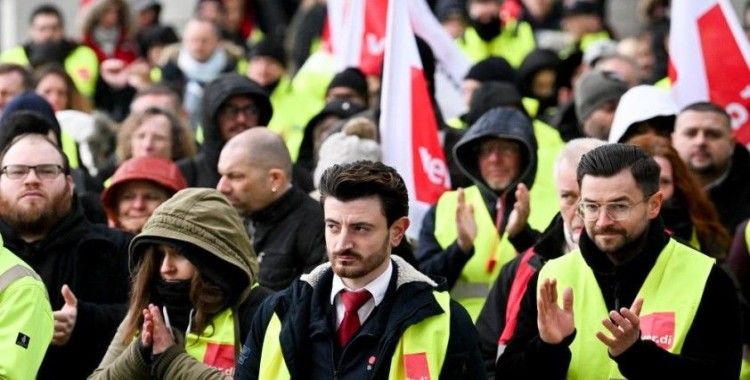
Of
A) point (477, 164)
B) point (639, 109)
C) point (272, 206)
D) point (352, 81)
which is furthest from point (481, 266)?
point (352, 81)

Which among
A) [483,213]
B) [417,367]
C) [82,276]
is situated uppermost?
[483,213]

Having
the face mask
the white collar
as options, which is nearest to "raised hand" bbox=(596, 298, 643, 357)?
the white collar

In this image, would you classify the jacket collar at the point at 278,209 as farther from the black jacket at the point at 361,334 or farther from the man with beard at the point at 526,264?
the black jacket at the point at 361,334

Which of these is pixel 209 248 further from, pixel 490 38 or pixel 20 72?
pixel 490 38

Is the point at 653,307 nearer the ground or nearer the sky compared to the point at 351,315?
nearer the sky

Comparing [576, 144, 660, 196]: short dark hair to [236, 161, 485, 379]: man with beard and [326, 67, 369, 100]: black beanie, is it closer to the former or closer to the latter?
[236, 161, 485, 379]: man with beard

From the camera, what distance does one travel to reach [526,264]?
9.62 m

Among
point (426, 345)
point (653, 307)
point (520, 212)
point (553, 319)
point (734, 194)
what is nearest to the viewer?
point (426, 345)

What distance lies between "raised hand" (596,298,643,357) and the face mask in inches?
374

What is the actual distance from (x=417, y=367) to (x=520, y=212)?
2.44m

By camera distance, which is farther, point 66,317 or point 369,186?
point 66,317

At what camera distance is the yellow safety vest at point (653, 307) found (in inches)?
335

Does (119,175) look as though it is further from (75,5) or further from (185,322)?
(75,5)

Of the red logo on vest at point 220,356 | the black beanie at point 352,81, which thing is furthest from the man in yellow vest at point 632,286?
the black beanie at point 352,81
